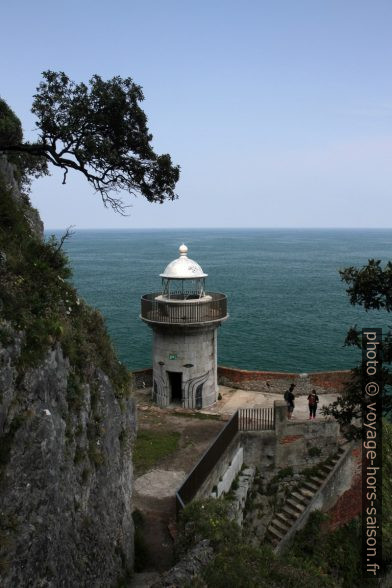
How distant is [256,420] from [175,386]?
5015mm

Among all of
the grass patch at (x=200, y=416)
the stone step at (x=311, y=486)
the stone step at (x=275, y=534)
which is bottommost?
the stone step at (x=275, y=534)

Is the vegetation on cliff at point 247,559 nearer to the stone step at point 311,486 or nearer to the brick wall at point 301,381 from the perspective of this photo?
the stone step at point 311,486

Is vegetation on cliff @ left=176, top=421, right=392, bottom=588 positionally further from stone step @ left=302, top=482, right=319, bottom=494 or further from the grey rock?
stone step @ left=302, top=482, right=319, bottom=494

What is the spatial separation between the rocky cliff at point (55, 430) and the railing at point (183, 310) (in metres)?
9.05

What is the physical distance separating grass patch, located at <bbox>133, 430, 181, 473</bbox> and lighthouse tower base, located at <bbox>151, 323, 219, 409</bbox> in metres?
3.63

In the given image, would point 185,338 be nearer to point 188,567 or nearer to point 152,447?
point 152,447

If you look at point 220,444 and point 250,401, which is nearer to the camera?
point 220,444

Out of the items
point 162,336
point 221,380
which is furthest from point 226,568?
point 221,380

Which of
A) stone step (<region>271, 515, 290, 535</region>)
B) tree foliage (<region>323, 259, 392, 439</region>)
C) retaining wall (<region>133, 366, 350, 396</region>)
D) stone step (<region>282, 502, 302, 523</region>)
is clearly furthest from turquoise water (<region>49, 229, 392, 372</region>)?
tree foliage (<region>323, 259, 392, 439</region>)

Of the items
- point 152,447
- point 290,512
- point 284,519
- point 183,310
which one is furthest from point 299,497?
point 183,310

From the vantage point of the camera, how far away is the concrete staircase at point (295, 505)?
1734cm

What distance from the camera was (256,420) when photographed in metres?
19.5

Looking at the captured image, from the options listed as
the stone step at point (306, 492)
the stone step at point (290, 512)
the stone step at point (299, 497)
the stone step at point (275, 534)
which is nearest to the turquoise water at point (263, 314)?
the stone step at point (306, 492)

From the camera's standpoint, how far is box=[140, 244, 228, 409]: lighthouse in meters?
21.3
